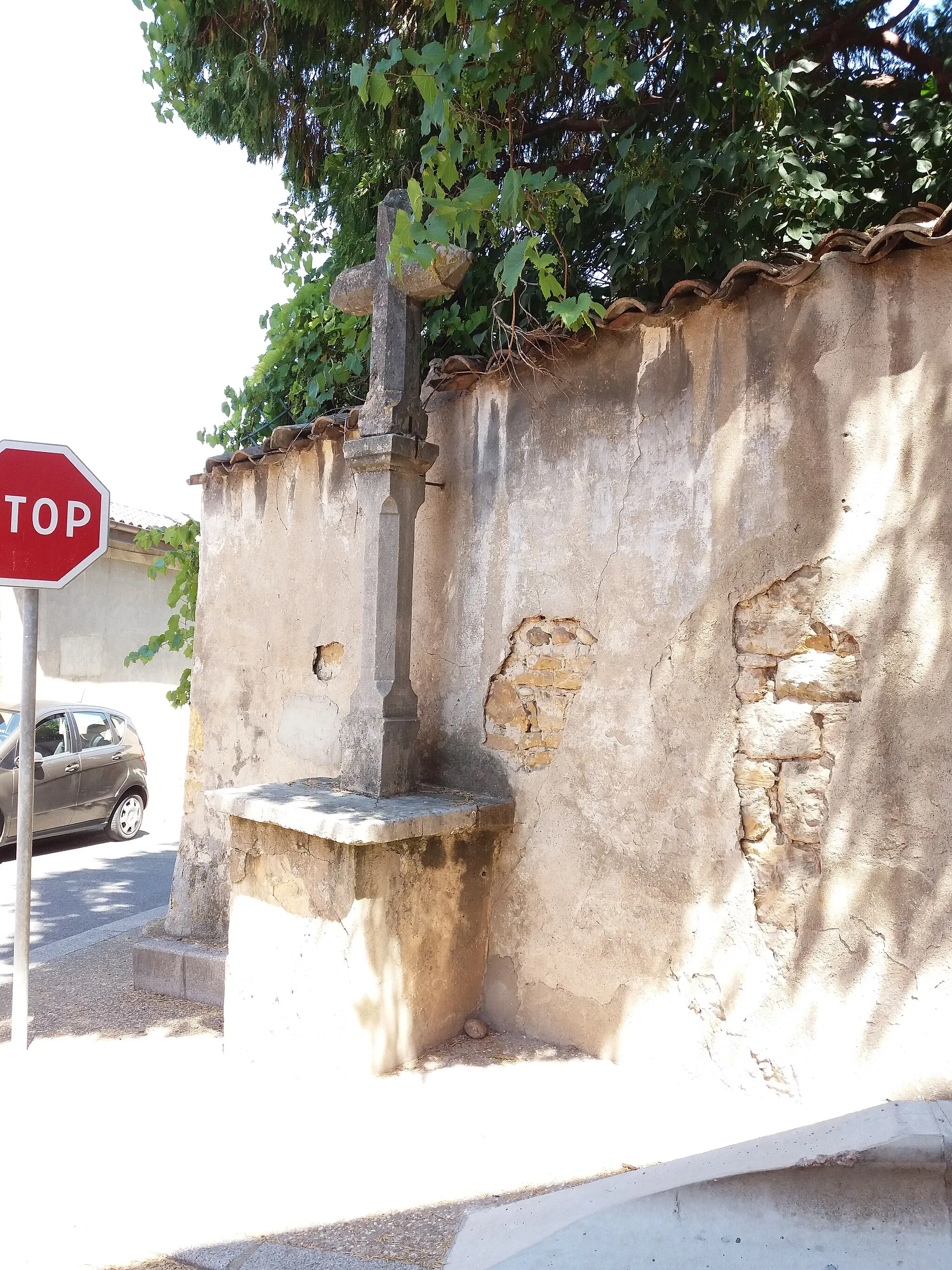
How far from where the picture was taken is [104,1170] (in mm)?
3250

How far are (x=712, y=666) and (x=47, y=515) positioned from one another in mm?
2735

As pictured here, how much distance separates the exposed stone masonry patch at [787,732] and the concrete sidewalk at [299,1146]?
83 centimetres

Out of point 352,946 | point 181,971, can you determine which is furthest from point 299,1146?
point 181,971

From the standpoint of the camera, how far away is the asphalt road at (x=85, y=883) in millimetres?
6980

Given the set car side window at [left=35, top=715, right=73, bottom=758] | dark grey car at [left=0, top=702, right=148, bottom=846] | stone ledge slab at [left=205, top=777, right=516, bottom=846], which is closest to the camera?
stone ledge slab at [left=205, top=777, right=516, bottom=846]

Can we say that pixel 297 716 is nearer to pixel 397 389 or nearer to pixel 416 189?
pixel 397 389

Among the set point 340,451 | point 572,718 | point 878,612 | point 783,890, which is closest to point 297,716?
point 340,451

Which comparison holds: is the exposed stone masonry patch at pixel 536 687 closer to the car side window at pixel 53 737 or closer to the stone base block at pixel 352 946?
the stone base block at pixel 352 946

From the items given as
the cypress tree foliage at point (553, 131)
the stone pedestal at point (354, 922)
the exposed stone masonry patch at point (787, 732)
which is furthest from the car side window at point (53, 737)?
the exposed stone masonry patch at point (787, 732)

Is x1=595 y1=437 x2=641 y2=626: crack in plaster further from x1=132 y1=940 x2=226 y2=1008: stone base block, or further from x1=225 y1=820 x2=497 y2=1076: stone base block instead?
x1=132 y1=940 x2=226 y2=1008: stone base block

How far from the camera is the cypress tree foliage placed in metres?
3.82

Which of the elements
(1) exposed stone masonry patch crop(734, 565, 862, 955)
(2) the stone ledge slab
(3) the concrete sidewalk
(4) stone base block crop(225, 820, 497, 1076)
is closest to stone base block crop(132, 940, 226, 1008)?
(3) the concrete sidewalk

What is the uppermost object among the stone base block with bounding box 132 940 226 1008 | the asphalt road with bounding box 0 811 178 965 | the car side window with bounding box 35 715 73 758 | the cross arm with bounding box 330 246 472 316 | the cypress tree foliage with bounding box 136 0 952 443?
the cypress tree foliage with bounding box 136 0 952 443

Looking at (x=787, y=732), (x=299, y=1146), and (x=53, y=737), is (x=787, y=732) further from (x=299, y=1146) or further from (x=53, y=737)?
(x=53, y=737)
